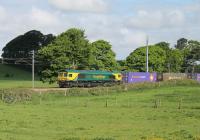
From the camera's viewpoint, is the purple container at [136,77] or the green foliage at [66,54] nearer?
the green foliage at [66,54]

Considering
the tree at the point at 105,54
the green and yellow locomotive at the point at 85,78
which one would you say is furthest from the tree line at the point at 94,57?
the green and yellow locomotive at the point at 85,78

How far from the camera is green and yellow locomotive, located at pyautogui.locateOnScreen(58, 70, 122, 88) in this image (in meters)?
96.0

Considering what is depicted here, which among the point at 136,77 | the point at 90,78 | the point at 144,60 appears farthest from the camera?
the point at 144,60

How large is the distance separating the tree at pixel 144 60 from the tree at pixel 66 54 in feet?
178

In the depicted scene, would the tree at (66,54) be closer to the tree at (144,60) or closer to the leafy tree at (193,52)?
the tree at (144,60)

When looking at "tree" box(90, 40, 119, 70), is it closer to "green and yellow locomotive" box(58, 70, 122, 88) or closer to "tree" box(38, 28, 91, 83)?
"tree" box(38, 28, 91, 83)

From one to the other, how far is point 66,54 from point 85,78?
31.3ft

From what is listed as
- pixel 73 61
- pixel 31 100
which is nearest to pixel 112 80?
pixel 73 61

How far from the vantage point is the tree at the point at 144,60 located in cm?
16300

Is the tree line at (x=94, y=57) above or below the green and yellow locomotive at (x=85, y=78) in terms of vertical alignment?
above

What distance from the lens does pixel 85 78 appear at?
99.0m

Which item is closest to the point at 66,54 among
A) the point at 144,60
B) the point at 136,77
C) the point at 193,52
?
the point at 136,77

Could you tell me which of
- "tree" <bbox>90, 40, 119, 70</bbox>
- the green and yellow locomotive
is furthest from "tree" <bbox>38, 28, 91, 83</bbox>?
"tree" <bbox>90, 40, 119, 70</bbox>

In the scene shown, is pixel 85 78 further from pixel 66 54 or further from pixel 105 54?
pixel 105 54
